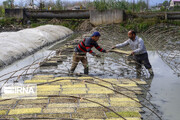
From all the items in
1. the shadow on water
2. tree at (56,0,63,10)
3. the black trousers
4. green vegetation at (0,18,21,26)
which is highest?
tree at (56,0,63,10)

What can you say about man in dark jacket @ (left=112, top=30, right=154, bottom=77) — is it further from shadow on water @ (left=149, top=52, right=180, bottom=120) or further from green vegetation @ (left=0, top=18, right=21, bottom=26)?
green vegetation @ (left=0, top=18, right=21, bottom=26)

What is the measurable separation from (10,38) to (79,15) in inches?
354

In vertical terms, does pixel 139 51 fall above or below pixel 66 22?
below

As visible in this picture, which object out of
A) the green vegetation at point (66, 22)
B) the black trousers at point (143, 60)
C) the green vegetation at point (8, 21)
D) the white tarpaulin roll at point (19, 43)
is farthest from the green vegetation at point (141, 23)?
the black trousers at point (143, 60)

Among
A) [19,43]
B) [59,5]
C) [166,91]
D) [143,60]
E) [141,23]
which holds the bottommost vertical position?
[166,91]

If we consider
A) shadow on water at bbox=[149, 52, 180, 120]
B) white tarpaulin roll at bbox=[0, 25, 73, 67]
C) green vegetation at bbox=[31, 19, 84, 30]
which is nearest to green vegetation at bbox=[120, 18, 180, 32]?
green vegetation at bbox=[31, 19, 84, 30]

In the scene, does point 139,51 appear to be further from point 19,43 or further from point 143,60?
point 19,43

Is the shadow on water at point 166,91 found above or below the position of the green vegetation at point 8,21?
below

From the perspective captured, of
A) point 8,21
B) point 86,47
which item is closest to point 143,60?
point 86,47

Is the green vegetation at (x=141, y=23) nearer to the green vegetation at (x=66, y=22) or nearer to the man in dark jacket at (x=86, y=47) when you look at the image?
the green vegetation at (x=66, y=22)

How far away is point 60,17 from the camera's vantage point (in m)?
18.0

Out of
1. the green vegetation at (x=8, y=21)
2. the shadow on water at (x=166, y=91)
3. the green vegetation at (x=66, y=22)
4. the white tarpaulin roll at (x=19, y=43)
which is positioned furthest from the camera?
the green vegetation at (x=66, y=22)

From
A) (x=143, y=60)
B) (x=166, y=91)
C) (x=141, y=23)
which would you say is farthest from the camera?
(x=141, y=23)

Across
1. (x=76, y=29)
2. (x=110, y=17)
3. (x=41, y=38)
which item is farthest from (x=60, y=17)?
(x=41, y=38)
